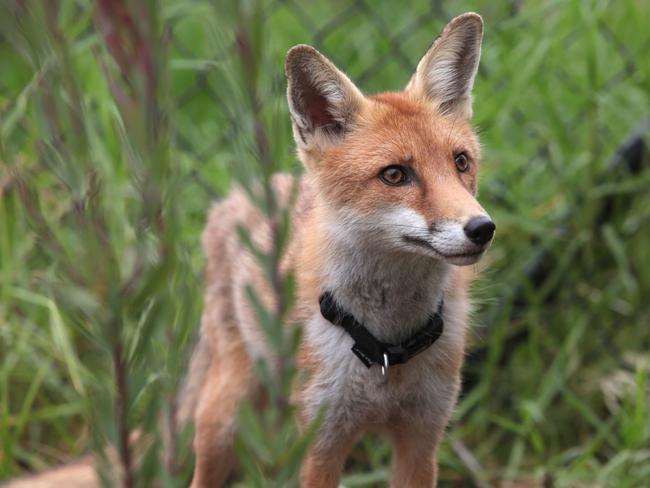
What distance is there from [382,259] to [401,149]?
0.99 ft

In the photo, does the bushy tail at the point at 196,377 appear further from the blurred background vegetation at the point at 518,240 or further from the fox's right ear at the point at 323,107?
the fox's right ear at the point at 323,107

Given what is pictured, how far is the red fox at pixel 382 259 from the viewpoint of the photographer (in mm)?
2512

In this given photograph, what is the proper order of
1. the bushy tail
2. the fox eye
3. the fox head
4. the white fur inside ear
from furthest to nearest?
1. the bushy tail
2. the white fur inside ear
3. the fox eye
4. the fox head

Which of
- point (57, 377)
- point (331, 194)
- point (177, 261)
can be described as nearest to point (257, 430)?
point (177, 261)

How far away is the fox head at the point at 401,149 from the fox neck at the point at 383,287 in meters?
0.06

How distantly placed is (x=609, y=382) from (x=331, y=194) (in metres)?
1.86

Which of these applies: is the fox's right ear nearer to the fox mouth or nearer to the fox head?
the fox head

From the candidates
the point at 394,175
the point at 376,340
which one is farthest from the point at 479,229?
the point at 376,340

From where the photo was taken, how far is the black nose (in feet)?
7.16

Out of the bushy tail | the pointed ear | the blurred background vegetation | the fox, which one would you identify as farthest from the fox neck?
the bushy tail

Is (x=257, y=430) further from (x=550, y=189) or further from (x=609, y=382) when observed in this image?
(x=550, y=189)

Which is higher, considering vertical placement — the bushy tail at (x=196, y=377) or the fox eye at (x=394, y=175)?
the fox eye at (x=394, y=175)

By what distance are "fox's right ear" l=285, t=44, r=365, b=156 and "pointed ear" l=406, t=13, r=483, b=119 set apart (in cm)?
22

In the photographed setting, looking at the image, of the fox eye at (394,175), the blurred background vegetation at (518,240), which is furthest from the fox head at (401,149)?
the blurred background vegetation at (518,240)
